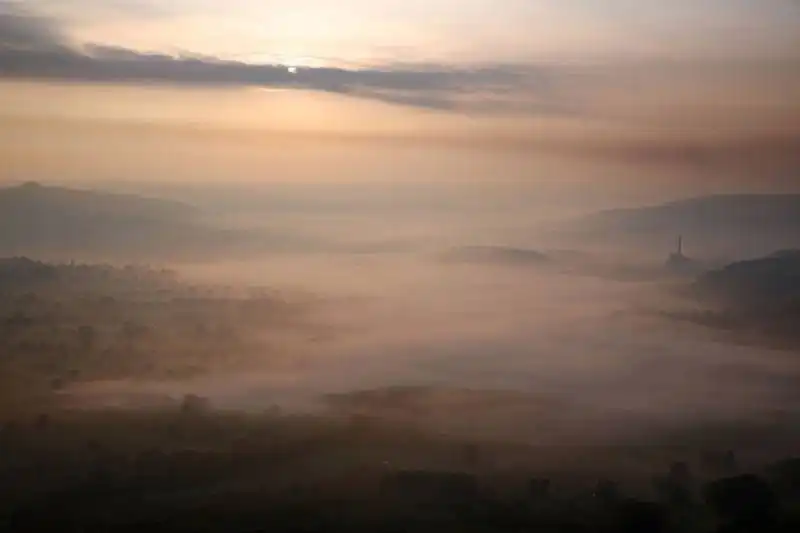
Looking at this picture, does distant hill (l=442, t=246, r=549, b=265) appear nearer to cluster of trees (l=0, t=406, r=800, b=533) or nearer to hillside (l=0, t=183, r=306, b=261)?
cluster of trees (l=0, t=406, r=800, b=533)

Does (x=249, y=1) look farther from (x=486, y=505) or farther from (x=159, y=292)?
(x=486, y=505)

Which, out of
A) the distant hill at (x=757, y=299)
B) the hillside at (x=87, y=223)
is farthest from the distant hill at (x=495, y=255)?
the hillside at (x=87, y=223)

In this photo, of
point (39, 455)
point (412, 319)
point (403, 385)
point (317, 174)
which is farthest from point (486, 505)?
point (39, 455)

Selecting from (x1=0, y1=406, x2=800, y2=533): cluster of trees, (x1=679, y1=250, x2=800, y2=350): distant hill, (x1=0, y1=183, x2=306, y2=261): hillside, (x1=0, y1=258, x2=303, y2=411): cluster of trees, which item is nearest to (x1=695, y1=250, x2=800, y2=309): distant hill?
(x1=679, y1=250, x2=800, y2=350): distant hill

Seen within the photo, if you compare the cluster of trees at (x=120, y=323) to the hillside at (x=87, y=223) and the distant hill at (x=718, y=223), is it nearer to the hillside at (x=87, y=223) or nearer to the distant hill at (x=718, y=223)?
the hillside at (x=87, y=223)

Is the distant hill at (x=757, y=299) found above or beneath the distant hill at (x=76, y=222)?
beneath

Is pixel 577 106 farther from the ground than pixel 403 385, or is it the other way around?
pixel 577 106

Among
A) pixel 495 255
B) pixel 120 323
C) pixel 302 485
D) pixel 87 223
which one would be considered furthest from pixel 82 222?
pixel 495 255
